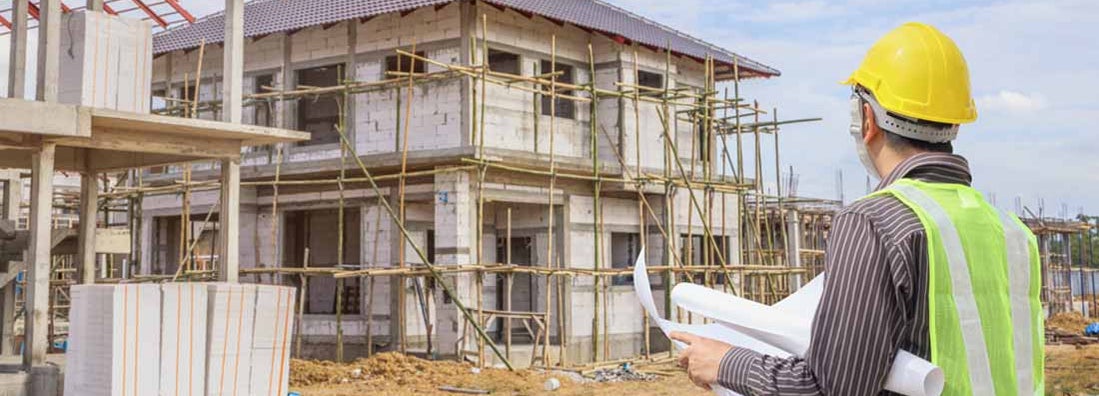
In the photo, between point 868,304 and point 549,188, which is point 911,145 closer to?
point 868,304

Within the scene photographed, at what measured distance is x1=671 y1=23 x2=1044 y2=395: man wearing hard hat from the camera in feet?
6.18

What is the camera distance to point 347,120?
1983 centimetres

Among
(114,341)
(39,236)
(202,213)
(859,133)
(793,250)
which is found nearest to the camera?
(859,133)

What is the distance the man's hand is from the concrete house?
46.8ft

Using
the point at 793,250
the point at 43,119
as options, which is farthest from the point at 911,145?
the point at 793,250

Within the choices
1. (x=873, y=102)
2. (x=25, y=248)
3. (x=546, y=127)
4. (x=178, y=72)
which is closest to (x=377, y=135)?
(x=546, y=127)

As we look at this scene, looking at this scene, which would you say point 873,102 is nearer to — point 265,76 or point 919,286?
point 919,286

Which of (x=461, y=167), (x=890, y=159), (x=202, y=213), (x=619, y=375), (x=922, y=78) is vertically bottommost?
(x=619, y=375)

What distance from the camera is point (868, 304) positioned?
1.88 m

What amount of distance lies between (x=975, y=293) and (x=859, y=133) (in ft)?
1.43

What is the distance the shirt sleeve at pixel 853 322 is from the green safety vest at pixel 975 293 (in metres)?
0.08

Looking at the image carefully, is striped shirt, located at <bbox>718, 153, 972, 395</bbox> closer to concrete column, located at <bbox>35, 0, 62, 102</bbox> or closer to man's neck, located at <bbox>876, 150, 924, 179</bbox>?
man's neck, located at <bbox>876, 150, 924, 179</bbox>

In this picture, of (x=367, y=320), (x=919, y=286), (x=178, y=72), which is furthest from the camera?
(x=178, y=72)

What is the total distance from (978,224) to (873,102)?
1.07 feet
